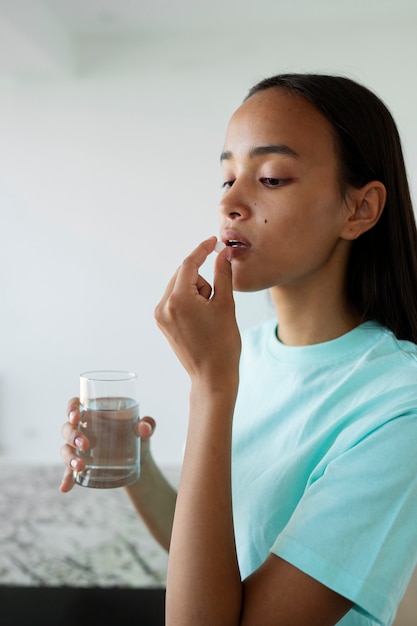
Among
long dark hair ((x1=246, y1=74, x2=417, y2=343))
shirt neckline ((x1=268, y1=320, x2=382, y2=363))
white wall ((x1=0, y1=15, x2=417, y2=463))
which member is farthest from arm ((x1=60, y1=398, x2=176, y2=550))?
white wall ((x1=0, y1=15, x2=417, y2=463))

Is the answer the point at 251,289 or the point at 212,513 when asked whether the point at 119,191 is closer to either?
the point at 251,289

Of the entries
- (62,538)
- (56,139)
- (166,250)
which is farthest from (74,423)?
(56,139)

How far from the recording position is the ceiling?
7.40 ft

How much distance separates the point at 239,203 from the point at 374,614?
1.55 ft

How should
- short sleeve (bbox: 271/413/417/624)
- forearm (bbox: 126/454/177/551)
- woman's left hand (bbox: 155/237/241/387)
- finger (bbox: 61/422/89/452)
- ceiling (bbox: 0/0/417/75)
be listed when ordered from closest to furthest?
short sleeve (bbox: 271/413/417/624) → woman's left hand (bbox: 155/237/241/387) → finger (bbox: 61/422/89/452) → forearm (bbox: 126/454/177/551) → ceiling (bbox: 0/0/417/75)

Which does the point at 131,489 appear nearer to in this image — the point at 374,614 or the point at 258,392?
the point at 258,392

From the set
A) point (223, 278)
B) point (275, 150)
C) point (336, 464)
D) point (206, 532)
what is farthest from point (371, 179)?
point (206, 532)

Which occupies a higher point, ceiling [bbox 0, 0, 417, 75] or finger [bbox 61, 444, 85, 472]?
ceiling [bbox 0, 0, 417, 75]

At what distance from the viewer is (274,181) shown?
778 mm

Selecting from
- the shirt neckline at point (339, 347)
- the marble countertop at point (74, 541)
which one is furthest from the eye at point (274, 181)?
the marble countertop at point (74, 541)

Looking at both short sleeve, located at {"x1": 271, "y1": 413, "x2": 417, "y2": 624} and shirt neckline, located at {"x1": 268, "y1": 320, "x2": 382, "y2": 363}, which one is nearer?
short sleeve, located at {"x1": 271, "y1": 413, "x2": 417, "y2": 624}

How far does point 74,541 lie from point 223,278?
1.38 meters

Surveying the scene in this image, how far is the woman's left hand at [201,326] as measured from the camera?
707mm

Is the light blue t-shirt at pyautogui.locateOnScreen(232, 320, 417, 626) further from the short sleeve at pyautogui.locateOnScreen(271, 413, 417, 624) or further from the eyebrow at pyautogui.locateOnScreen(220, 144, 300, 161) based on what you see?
the eyebrow at pyautogui.locateOnScreen(220, 144, 300, 161)
